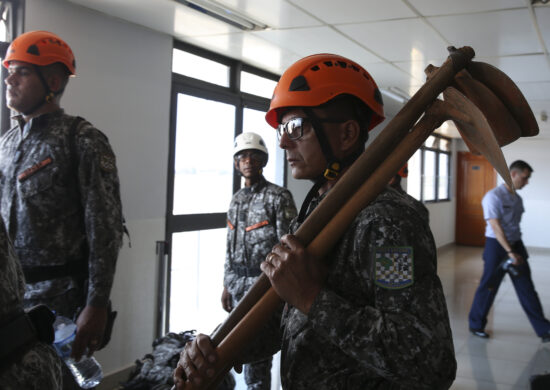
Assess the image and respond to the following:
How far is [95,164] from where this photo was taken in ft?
6.39

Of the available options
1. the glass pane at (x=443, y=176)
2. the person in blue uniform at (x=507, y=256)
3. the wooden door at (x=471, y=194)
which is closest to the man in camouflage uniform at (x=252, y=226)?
the person in blue uniform at (x=507, y=256)

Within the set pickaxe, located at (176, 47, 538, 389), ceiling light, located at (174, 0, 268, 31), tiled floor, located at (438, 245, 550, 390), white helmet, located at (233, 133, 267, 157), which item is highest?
ceiling light, located at (174, 0, 268, 31)

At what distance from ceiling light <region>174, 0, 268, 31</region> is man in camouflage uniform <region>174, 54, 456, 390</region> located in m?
2.35

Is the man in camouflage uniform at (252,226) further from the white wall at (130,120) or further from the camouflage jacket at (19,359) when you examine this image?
the camouflage jacket at (19,359)

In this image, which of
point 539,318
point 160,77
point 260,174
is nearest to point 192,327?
point 260,174

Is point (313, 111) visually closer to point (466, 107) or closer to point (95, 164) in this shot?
point (466, 107)

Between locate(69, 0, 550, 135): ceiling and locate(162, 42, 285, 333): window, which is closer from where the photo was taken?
locate(69, 0, 550, 135): ceiling

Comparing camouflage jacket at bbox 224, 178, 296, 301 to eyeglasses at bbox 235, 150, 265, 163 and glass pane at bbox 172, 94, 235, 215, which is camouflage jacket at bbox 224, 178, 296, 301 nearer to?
eyeglasses at bbox 235, 150, 265, 163

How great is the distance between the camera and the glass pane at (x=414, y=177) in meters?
10.5

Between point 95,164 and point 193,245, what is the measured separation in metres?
2.82

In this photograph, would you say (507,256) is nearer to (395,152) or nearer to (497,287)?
(497,287)

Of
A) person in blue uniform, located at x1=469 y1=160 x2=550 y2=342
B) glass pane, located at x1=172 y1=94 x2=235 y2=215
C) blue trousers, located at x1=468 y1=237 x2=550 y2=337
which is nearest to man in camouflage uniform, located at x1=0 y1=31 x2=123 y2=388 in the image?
glass pane, located at x1=172 y1=94 x2=235 y2=215

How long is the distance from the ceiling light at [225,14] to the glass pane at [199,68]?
79cm

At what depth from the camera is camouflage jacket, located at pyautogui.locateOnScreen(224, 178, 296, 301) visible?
3195 millimetres
